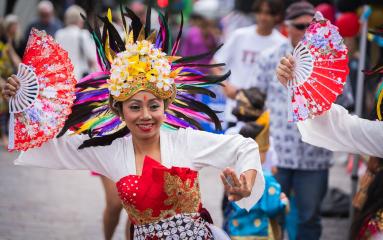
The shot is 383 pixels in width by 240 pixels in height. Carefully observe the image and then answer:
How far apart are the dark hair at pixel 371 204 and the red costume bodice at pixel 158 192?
115cm

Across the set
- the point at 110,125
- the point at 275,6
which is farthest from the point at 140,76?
the point at 275,6

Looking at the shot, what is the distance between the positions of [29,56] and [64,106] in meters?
0.34

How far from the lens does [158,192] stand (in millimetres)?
3850

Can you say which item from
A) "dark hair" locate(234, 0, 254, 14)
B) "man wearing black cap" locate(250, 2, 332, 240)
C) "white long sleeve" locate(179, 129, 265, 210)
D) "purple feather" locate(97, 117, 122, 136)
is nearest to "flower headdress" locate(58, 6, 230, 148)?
"purple feather" locate(97, 117, 122, 136)

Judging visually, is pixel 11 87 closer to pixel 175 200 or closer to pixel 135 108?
pixel 135 108

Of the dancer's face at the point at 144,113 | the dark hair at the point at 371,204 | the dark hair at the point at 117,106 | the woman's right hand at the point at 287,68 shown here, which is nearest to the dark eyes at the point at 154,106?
the dancer's face at the point at 144,113

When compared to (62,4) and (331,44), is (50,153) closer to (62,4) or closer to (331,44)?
(331,44)

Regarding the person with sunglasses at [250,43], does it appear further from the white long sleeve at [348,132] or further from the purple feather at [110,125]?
the white long sleeve at [348,132]

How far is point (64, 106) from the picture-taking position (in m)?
4.00

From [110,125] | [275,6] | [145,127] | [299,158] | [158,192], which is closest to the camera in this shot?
[158,192]

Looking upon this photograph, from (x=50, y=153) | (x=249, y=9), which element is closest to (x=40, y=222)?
(x=50, y=153)

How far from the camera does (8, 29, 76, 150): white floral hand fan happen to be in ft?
12.9

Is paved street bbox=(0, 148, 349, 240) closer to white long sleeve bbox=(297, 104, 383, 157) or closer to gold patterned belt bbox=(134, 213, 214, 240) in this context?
gold patterned belt bbox=(134, 213, 214, 240)

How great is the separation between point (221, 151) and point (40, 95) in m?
1.05
